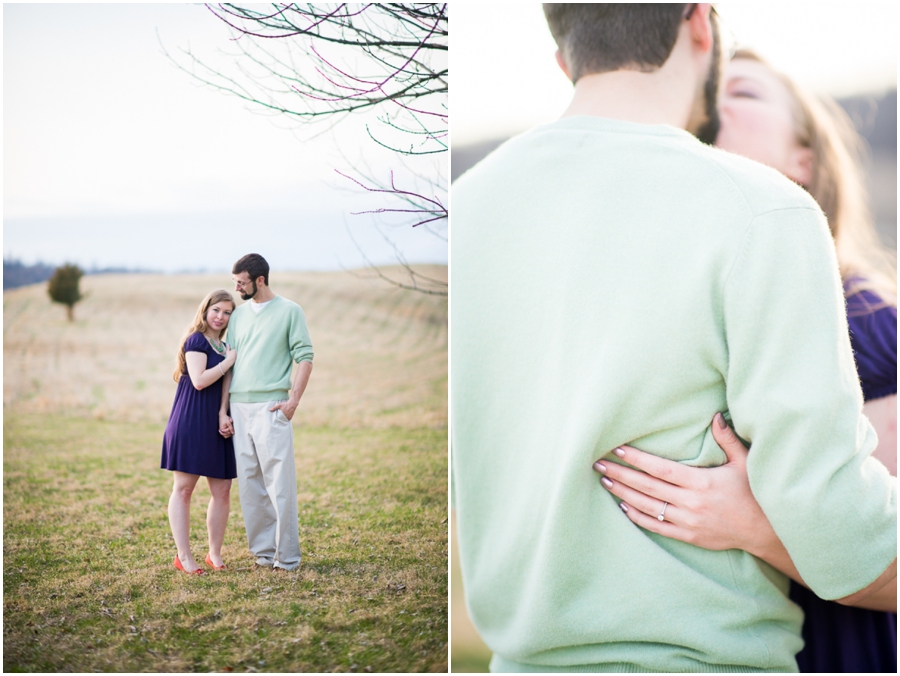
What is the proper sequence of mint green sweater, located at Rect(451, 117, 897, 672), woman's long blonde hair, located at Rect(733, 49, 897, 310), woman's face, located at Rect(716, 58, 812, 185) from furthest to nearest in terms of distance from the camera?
woman's face, located at Rect(716, 58, 812, 185) < woman's long blonde hair, located at Rect(733, 49, 897, 310) < mint green sweater, located at Rect(451, 117, 897, 672)

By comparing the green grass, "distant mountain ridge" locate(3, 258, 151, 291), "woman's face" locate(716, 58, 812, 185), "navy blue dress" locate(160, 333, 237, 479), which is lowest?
the green grass

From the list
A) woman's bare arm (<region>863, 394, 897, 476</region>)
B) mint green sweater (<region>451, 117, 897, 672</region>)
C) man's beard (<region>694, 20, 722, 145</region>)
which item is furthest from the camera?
woman's bare arm (<region>863, 394, 897, 476</region>)

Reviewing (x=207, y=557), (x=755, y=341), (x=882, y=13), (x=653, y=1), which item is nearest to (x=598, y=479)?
(x=755, y=341)

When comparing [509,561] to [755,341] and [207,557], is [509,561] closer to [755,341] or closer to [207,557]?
[755,341]

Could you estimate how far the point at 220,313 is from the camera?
2334 mm

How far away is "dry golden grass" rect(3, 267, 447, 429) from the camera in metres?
2.40

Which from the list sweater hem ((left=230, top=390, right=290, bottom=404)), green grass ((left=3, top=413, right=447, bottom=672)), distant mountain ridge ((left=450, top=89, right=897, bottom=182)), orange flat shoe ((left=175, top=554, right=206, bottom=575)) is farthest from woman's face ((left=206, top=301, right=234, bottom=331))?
distant mountain ridge ((left=450, top=89, right=897, bottom=182))

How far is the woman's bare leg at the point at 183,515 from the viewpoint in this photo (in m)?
2.34

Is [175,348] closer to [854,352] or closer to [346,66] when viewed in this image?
[346,66]

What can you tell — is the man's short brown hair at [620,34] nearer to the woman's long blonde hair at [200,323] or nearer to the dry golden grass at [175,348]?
the dry golden grass at [175,348]

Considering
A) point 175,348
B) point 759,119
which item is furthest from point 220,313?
point 759,119

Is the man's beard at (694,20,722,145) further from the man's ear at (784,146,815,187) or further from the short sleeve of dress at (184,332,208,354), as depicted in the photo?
the short sleeve of dress at (184,332,208,354)

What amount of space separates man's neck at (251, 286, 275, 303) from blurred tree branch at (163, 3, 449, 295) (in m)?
0.48

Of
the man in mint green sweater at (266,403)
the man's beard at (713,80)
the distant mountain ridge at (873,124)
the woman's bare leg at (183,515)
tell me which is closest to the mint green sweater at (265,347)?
the man in mint green sweater at (266,403)
